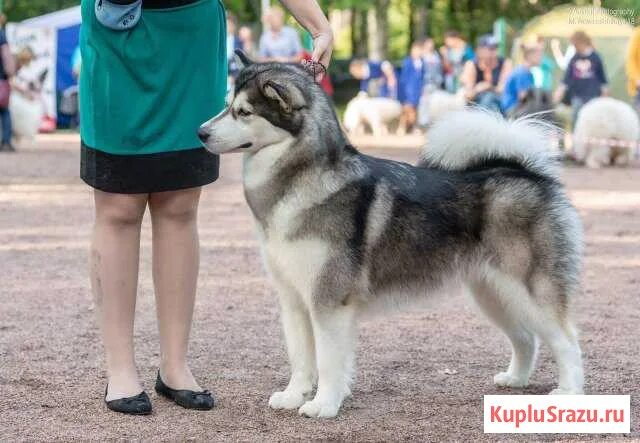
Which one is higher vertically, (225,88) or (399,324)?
(225,88)

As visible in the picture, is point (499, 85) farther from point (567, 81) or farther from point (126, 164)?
point (126, 164)

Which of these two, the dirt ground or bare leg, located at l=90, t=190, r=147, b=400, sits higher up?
bare leg, located at l=90, t=190, r=147, b=400

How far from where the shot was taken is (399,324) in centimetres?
534

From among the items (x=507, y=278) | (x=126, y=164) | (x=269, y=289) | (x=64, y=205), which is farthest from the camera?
(x=64, y=205)

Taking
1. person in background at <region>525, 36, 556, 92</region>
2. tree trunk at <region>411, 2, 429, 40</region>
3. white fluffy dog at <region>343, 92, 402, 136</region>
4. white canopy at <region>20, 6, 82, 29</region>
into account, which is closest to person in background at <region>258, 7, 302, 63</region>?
→ person in background at <region>525, 36, 556, 92</region>

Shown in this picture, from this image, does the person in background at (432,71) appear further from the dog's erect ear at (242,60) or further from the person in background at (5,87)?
the dog's erect ear at (242,60)

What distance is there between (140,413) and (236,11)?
28670 mm

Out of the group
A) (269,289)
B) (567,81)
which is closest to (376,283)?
(269,289)

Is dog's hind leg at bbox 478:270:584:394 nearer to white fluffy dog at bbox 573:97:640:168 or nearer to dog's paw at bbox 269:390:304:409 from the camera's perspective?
dog's paw at bbox 269:390:304:409

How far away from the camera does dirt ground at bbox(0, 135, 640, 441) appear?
3615mm

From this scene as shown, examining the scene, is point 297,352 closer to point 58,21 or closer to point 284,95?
point 284,95

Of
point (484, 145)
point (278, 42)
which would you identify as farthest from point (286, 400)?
point (278, 42)

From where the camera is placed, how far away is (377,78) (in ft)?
77.4

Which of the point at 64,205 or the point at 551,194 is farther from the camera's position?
the point at 64,205
